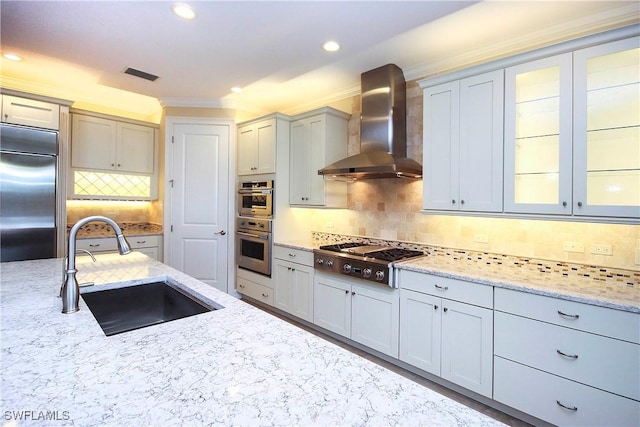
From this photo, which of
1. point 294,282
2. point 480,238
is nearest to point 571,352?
point 480,238

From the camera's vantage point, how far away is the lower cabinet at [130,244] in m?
3.55

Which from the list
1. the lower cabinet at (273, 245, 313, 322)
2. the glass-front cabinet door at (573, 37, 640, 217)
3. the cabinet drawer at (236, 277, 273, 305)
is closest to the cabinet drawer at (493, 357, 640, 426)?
the glass-front cabinet door at (573, 37, 640, 217)

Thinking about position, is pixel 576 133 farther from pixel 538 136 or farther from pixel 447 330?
pixel 447 330

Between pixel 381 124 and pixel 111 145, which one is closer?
pixel 381 124

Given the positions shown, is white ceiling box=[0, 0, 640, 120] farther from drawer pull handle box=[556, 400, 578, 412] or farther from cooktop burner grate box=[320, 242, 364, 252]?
drawer pull handle box=[556, 400, 578, 412]

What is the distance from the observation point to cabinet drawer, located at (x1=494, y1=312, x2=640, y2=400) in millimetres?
1530

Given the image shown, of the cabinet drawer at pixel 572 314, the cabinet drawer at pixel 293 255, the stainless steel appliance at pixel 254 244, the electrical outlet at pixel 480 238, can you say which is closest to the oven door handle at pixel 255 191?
the stainless steel appliance at pixel 254 244

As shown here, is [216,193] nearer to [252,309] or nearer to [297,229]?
[297,229]

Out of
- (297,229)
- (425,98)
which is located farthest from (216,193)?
(425,98)

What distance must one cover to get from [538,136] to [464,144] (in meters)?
0.46

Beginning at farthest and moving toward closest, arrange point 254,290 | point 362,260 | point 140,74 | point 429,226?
1. point 254,290
2. point 140,74
3. point 429,226
4. point 362,260

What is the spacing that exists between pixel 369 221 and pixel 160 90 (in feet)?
9.48

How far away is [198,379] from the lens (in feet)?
2.52

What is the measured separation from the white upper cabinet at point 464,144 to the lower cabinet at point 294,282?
4.56 ft
